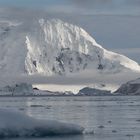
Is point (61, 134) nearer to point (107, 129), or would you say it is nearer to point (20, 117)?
point (20, 117)

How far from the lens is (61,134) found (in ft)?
117

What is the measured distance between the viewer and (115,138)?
34.8m

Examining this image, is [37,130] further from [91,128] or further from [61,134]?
[91,128]

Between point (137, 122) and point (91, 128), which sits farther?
point (137, 122)

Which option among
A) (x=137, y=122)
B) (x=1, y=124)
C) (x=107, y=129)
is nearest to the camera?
(x=1, y=124)

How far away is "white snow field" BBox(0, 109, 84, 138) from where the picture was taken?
3428 cm

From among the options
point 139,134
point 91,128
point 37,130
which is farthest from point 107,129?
point 37,130

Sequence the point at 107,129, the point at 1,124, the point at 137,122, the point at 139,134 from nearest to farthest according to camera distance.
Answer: the point at 1,124 < the point at 139,134 < the point at 107,129 < the point at 137,122

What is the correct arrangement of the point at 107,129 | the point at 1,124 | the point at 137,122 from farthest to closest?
the point at 137,122
the point at 107,129
the point at 1,124

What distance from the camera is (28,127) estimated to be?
3469cm

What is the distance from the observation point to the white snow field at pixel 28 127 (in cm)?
3428

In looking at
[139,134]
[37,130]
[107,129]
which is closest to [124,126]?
[107,129]

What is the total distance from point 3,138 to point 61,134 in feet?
10.3

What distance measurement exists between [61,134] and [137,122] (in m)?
11.7
